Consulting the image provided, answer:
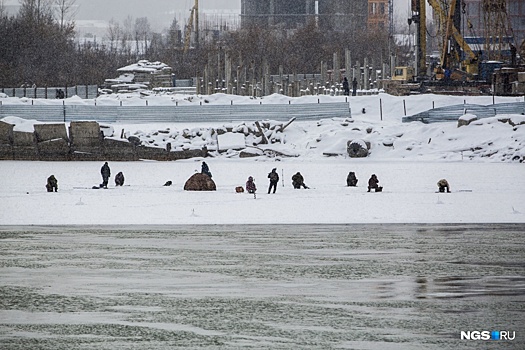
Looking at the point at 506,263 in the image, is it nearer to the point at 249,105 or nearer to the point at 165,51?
the point at 249,105

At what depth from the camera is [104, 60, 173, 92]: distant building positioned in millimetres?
82375

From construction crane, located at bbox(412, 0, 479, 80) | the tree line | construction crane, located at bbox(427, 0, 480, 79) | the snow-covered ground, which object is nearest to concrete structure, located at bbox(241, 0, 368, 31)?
the tree line

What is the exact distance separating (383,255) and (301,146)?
3157 cm

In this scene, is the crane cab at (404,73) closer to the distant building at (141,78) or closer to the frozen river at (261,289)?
the distant building at (141,78)

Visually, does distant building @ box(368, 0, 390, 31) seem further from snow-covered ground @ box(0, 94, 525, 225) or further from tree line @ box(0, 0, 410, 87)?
snow-covered ground @ box(0, 94, 525, 225)

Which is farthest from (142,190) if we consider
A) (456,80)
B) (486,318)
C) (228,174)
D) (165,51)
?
(165,51)

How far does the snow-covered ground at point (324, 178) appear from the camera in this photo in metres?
28.1

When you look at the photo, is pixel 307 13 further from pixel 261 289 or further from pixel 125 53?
pixel 261 289

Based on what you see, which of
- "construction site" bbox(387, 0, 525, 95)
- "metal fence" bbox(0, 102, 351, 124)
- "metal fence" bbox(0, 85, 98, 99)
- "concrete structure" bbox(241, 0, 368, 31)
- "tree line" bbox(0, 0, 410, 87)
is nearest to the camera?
"metal fence" bbox(0, 102, 351, 124)

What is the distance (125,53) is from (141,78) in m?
32.1

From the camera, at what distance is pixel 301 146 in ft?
168

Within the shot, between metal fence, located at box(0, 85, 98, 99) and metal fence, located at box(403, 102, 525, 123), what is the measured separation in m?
28.3

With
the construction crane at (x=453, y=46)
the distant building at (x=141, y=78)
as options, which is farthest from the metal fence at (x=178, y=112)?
the distant building at (x=141, y=78)

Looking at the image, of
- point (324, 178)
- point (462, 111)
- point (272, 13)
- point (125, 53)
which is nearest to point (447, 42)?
point (462, 111)
